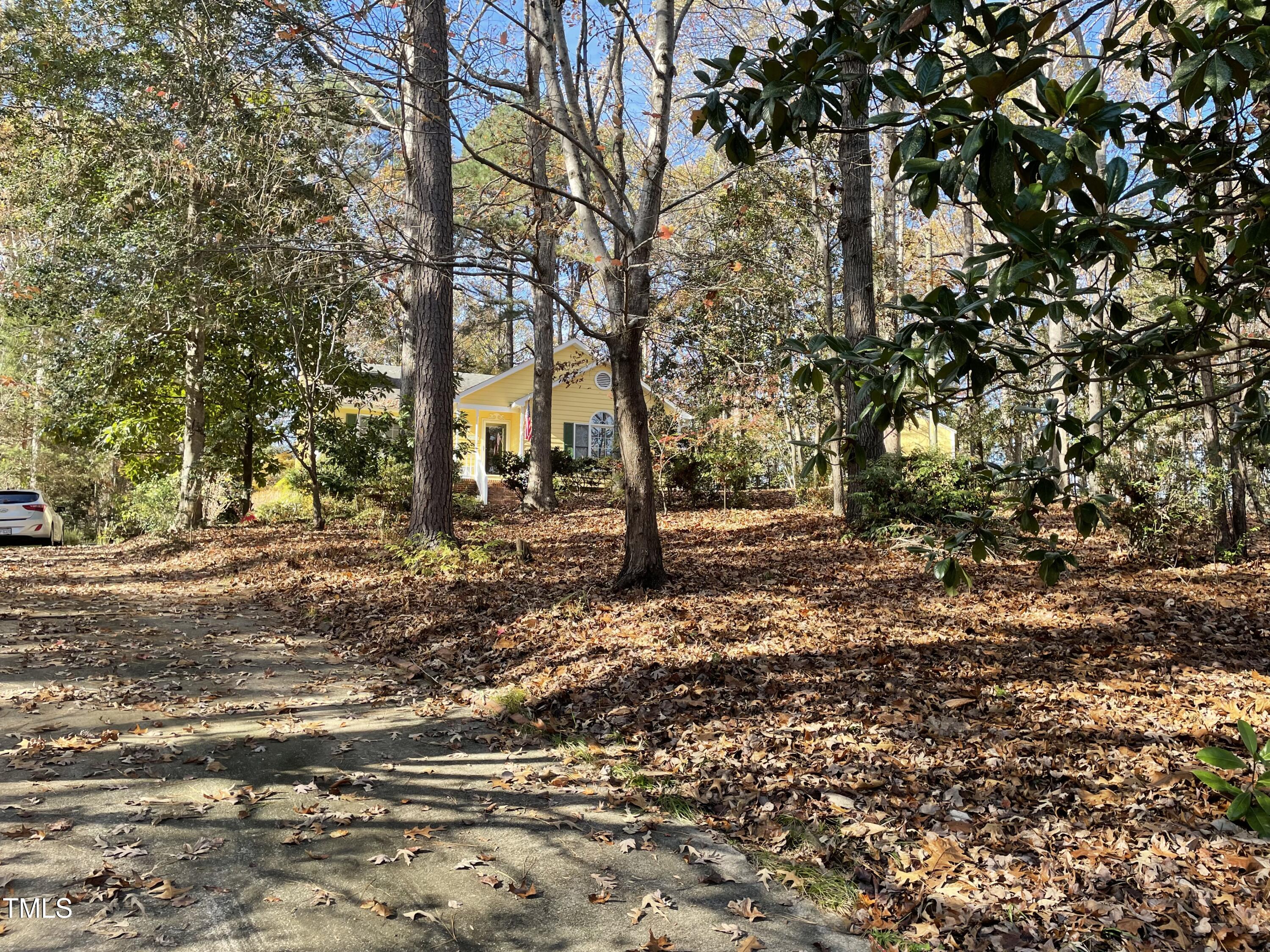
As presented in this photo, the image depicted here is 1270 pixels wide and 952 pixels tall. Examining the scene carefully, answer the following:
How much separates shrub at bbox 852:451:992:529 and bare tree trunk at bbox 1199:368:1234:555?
93.9 inches

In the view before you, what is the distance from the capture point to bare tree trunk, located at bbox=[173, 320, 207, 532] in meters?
15.4

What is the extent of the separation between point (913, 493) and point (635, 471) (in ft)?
14.7

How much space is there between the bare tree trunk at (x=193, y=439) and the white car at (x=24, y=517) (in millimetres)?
4365

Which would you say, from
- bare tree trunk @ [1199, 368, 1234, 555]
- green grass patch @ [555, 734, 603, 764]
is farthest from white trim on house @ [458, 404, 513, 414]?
green grass patch @ [555, 734, 603, 764]

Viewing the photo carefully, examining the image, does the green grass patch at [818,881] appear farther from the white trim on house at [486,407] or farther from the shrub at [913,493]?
the white trim on house at [486,407]

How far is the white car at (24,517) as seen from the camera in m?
17.0

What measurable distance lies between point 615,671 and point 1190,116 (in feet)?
38.8

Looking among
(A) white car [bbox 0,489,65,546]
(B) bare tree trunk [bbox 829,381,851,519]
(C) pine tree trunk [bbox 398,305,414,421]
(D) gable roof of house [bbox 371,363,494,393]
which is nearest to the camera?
(B) bare tree trunk [bbox 829,381,851,519]

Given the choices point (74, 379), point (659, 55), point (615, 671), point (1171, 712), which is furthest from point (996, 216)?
point (74, 379)

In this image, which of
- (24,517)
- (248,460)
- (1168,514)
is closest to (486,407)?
(248,460)

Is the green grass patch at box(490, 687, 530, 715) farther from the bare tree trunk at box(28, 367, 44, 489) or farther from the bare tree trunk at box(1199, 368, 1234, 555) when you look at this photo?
the bare tree trunk at box(28, 367, 44, 489)

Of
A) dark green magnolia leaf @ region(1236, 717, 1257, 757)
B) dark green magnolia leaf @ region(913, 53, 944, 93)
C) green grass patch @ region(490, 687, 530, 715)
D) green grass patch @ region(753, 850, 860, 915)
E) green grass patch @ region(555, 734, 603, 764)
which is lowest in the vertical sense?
green grass patch @ region(753, 850, 860, 915)

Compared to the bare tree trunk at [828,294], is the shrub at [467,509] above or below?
below

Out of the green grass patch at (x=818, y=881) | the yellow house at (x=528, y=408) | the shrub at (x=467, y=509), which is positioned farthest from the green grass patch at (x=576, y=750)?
the yellow house at (x=528, y=408)
